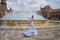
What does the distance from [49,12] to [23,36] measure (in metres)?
1.40

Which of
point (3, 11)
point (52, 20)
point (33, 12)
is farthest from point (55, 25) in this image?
point (3, 11)

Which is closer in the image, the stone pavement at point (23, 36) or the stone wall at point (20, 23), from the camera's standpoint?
the stone pavement at point (23, 36)

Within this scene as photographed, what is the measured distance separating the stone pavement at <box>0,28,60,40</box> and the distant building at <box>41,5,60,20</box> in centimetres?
52

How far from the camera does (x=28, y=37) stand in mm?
5266

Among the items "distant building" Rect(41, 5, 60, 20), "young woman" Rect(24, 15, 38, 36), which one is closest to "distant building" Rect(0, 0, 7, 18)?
"young woman" Rect(24, 15, 38, 36)

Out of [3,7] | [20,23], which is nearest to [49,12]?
[20,23]

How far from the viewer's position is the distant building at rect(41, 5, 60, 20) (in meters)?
5.47

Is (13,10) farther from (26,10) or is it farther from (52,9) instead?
(52,9)

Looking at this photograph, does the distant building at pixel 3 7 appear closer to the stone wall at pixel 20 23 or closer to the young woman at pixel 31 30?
the stone wall at pixel 20 23

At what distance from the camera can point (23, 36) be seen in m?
5.30

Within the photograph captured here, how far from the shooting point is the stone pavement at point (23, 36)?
520cm

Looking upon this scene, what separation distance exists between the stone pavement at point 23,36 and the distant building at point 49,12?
1.71 feet

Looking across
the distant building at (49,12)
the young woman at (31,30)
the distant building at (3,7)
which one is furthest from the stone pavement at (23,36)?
the distant building at (3,7)

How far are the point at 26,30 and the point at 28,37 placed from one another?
0.95ft
